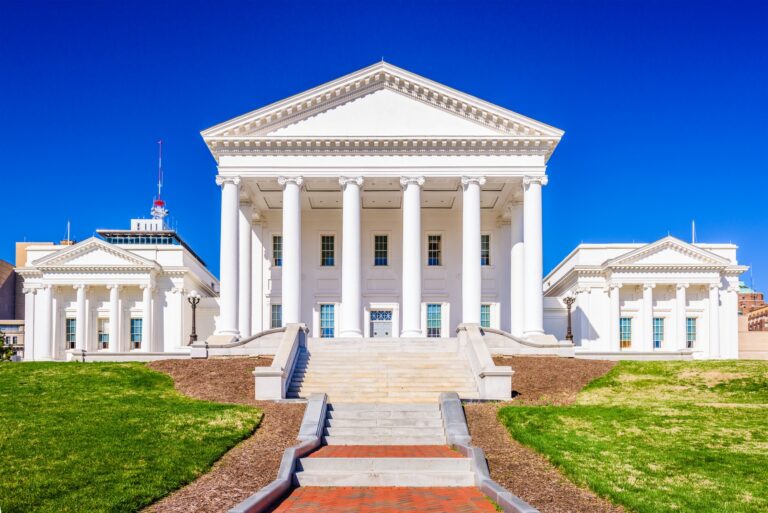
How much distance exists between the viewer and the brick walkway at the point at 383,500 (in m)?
12.7

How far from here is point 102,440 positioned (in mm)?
16125

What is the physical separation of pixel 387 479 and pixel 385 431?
13.3 ft

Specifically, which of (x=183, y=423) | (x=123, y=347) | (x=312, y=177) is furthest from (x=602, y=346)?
(x=183, y=423)

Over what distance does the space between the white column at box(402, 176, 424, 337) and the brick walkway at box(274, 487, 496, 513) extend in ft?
79.6

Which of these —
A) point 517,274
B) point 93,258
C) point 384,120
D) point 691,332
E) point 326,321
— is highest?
point 384,120

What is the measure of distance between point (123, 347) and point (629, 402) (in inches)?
1746

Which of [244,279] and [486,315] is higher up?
[244,279]

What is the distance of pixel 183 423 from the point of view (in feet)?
60.2

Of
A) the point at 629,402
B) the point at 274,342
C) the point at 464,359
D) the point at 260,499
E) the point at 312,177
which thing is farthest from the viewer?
the point at 312,177

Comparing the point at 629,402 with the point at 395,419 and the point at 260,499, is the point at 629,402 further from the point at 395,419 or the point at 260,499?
the point at 260,499

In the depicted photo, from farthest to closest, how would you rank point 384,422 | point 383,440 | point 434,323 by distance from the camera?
point 434,323
point 384,422
point 383,440

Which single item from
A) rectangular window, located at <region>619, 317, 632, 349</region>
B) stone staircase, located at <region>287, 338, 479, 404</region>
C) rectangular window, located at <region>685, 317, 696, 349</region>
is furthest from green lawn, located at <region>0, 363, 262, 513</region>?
rectangular window, located at <region>685, 317, 696, 349</region>

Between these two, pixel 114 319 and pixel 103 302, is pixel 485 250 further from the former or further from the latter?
pixel 103 302

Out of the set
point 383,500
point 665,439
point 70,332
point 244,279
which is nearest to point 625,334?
point 244,279
